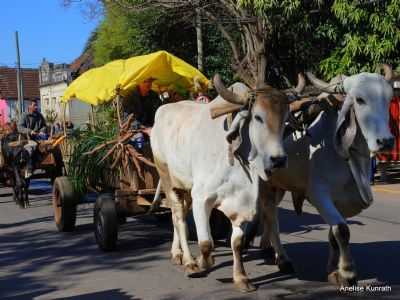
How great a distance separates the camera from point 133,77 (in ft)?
29.5

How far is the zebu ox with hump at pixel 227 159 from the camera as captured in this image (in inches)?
230

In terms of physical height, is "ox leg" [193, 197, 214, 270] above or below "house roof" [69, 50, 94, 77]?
below

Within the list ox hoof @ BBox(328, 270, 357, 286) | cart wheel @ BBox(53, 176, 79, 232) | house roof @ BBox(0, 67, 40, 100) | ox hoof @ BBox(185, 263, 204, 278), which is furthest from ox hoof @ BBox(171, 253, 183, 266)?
house roof @ BBox(0, 67, 40, 100)

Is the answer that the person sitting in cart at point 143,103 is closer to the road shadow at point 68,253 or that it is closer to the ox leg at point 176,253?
the road shadow at point 68,253

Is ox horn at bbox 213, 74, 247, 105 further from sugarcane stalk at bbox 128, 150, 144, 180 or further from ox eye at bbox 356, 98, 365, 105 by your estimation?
sugarcane stalk at bbox 128, 150, 144, 180

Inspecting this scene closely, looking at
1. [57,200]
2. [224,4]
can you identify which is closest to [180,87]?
[57,200]

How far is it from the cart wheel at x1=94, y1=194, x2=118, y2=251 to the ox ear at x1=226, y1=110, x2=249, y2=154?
268 cm

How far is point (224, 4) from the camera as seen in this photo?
715 inches

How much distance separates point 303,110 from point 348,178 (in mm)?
819

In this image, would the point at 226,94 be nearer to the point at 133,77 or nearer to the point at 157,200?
the point at 157,200

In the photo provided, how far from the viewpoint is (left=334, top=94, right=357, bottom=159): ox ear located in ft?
19.7

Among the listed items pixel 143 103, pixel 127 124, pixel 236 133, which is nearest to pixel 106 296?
pixel 236 133

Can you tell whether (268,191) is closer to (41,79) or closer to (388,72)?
(388,72)

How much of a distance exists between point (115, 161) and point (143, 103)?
137cm
